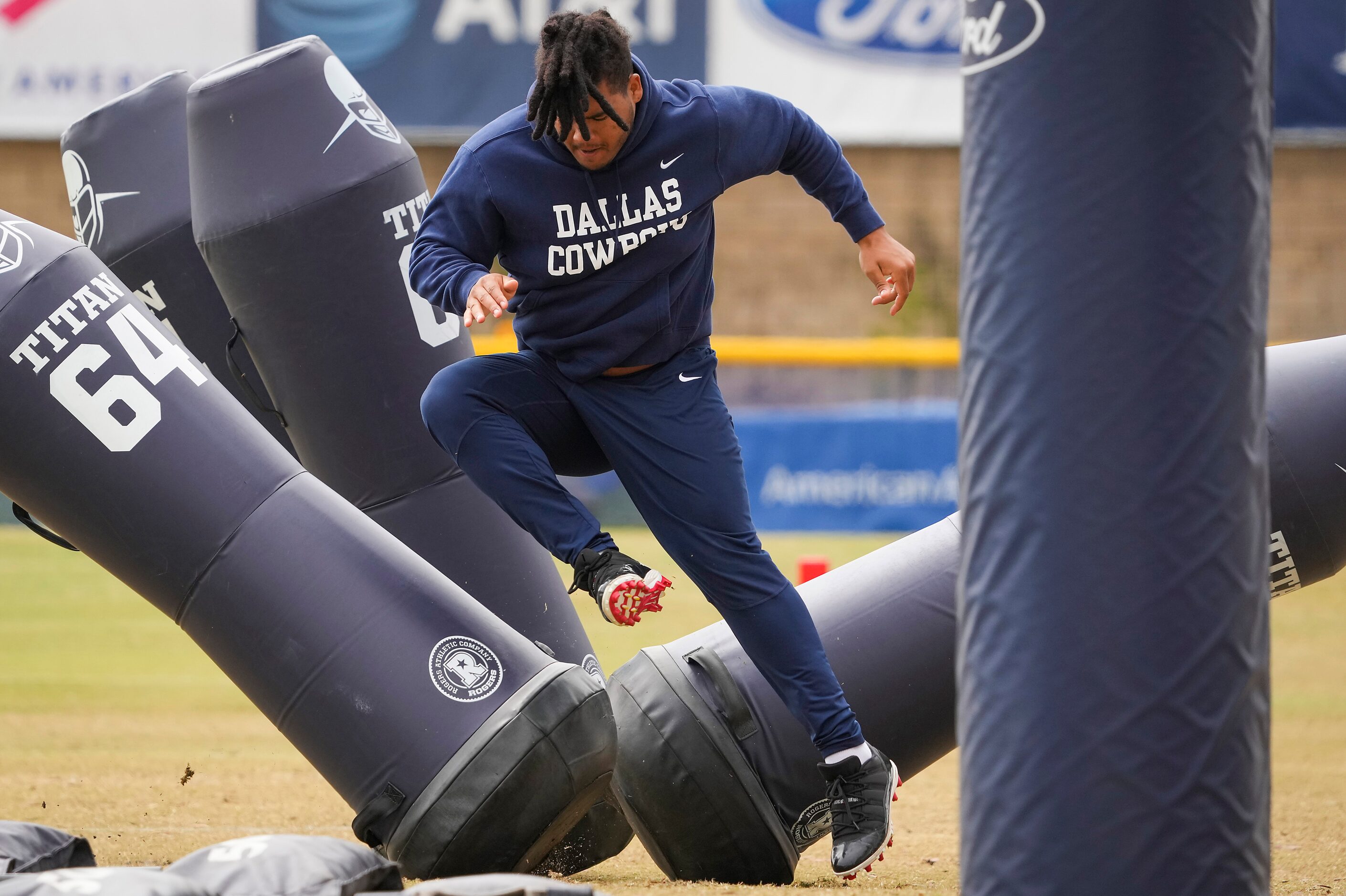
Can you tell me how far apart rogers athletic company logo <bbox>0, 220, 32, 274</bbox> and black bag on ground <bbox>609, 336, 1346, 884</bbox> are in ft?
5.00

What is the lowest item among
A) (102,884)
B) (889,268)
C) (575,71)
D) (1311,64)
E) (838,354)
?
(838,354)

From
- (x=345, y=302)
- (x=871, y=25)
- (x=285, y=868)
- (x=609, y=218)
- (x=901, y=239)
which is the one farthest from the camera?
(x=901, y=239)

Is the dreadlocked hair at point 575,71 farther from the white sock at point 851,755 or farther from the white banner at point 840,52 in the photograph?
the white banner at point 840,52

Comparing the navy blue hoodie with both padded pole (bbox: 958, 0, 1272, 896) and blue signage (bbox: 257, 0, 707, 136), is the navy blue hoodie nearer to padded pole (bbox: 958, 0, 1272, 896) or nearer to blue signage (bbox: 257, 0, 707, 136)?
padded pole (bbox: 958, 0, 1272, 896)

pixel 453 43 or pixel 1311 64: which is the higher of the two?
pixel 453 43

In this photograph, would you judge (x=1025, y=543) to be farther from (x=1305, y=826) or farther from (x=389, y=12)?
(x=389, y=12)

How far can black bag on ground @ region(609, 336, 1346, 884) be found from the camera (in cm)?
308

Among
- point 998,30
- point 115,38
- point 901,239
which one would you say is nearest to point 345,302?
point 998,30

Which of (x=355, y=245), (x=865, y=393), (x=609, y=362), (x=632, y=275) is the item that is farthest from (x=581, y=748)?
(x=865, y=393)

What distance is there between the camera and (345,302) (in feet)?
11.6

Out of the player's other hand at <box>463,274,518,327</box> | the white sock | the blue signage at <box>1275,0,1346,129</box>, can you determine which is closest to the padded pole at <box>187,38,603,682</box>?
the white sock

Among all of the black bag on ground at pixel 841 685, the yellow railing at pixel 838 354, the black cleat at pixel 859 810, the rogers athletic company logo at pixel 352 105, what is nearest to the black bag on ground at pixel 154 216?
the rogers athletic company logo at pixel 352 105

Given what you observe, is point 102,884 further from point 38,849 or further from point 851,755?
point 851,755

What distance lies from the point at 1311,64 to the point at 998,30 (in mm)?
12675
